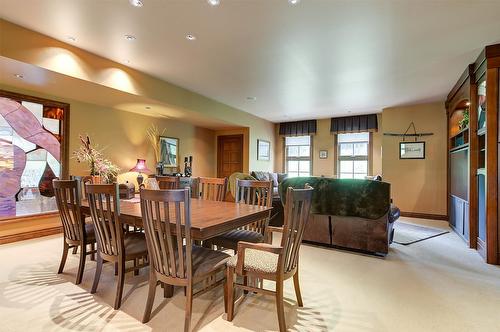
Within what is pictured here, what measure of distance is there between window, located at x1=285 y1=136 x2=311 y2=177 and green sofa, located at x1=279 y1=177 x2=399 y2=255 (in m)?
4.69

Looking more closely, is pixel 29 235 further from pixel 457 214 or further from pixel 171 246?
pixel 457 214

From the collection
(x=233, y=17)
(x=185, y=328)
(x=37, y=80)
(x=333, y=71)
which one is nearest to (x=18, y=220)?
(x=37, y=80)

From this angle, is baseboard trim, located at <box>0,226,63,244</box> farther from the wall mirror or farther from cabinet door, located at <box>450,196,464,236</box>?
Result: cabinet door, located at <box>450,196,464,236</box>

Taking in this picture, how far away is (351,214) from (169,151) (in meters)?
4.57

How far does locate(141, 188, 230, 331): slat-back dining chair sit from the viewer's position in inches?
64.6

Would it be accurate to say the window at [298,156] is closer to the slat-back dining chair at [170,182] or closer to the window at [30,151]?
the slat-back dining chair at [170,182]

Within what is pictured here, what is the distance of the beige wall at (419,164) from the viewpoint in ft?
19.4

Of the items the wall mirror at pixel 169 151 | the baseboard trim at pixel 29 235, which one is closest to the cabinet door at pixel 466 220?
the wall mirror at pixel 169 151

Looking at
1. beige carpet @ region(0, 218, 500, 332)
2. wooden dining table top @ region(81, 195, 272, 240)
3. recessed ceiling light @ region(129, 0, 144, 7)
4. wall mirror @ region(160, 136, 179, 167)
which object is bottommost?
beige carpet @ region(0, 218, 500, 332)

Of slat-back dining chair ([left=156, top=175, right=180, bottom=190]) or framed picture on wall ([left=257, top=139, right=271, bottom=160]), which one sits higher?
framed picture on wall ([left=257, top=139, right=271, bottom=160])

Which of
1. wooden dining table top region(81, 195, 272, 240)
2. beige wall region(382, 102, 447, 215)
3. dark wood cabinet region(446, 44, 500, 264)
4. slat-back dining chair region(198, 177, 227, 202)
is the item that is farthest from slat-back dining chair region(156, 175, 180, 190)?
beige wall region(382, 102, 447, 215)

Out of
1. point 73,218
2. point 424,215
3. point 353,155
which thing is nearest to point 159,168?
point 73,218

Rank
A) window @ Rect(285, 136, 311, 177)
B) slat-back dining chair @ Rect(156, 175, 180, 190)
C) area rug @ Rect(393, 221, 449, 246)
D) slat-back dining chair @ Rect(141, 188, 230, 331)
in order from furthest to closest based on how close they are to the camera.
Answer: window @ Rect(285, 136, 311, 177) → area rug @ Rect(393, 221, 449, 246) → slat-back dining chair @ Rect(156, 175, 180, 190) → slat-back dining chair @ Rect(141, 188, 230, 331)

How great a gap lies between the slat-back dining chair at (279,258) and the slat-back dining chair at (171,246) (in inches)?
8.3
